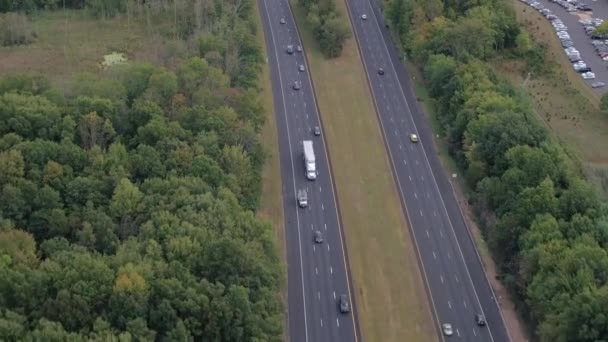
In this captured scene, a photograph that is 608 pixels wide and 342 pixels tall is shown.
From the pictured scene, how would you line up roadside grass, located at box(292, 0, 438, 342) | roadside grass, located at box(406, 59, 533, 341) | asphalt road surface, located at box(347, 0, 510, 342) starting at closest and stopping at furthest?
A: roadside grass, located at box(292, 0, 438, 342)
roadside grass, located at box(406, 59, 533, 341)
asphalt road surface, located at box(347, 0, 510, 342)

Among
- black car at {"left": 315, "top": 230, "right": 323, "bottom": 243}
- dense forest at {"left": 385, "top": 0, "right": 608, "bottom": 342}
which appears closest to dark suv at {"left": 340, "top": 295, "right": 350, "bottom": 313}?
black car at {"left": 315, "top": 230, "right": 323, "bottom": 243}

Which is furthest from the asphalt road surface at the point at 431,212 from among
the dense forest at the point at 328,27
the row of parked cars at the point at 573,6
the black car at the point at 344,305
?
the row of parked cars at the point at 573,6

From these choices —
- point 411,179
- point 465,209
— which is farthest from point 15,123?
→ point 465,209

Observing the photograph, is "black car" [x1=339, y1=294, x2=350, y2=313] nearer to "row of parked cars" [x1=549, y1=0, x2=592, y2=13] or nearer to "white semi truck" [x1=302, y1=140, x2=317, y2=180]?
"white semi truck" [x1=302, y1=140, x2=317, y2=180]

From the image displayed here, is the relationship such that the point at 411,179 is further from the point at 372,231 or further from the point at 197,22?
the point at 197,22

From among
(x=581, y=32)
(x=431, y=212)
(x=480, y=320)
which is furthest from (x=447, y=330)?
(x=581, y=32)

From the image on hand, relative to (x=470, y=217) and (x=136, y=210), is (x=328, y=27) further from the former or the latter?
(x=136, y=210)

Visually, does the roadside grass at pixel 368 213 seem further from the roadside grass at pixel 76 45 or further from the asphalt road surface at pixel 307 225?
the roadside grass at pixel 76 45
